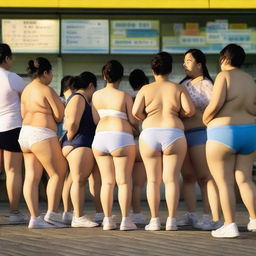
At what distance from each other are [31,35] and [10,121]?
5491 mm

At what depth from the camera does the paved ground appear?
9078 millimetres

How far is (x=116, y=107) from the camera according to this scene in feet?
36.3

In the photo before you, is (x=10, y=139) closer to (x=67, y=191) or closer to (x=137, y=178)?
(x=67, y=191)

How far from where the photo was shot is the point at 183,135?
10.9m

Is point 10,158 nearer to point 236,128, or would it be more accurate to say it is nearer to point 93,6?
point 236,128

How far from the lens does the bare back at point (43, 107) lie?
11281 mm

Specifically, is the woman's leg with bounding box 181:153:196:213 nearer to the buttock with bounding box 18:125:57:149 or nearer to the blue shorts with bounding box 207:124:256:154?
the blue shorts with bounding box 207:124:256:154

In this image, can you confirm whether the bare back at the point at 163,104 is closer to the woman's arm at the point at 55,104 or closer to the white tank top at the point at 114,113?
the white tank top at the point at 114,113

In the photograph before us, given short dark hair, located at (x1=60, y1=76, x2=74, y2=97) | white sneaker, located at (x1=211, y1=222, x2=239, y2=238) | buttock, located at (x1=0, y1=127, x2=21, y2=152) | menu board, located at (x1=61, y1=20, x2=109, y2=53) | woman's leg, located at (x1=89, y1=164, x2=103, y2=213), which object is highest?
menu board, located at (x1=61, y1=20, x2=109, y2=53)

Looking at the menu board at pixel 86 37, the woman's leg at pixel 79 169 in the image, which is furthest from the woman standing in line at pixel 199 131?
the menu board at pixel 86 37

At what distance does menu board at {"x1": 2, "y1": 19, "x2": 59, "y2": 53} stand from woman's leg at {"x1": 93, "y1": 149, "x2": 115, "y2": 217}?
20.3ft

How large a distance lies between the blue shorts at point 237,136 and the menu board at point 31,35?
290 inches

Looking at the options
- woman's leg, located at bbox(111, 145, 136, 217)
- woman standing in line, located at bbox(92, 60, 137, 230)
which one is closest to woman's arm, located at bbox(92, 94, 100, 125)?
woman standing in line, located at bbox(92, 60, 137, 230)

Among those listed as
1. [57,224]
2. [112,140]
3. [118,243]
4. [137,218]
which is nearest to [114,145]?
[112,140]
